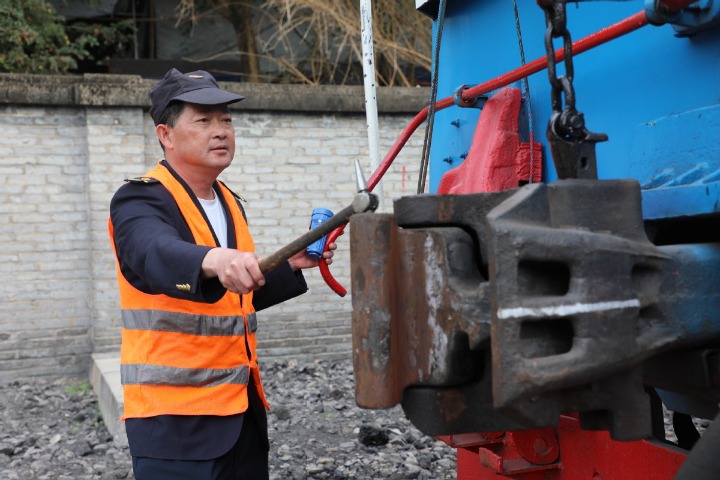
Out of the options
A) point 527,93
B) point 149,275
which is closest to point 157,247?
point 149,275

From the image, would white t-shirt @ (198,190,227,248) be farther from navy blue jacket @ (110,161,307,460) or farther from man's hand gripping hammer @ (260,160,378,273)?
man's hand gripping hammer @ (260,160,378,273)

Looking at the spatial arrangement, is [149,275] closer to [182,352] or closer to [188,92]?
[182,352]

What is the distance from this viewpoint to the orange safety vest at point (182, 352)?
8.00ft

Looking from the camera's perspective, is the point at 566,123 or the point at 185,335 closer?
the point at 566,123

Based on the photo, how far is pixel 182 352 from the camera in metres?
2.47

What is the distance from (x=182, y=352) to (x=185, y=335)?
5 cm

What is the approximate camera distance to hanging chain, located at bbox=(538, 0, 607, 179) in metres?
1.42

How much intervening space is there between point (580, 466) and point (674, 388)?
2.03ft

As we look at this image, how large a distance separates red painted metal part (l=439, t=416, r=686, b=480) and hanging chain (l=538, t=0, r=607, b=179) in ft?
2.70

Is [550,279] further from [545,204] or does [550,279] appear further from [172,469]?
[172,469]

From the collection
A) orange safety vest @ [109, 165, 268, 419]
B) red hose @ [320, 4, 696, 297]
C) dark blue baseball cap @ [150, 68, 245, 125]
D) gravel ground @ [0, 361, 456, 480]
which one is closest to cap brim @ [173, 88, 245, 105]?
dark blue baseball cap @ [150, 68, 245, 125]

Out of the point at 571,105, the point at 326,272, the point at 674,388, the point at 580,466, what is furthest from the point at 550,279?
the point at 326,272

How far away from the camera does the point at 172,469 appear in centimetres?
242

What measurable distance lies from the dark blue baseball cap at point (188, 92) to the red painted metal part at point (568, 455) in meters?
1.23
